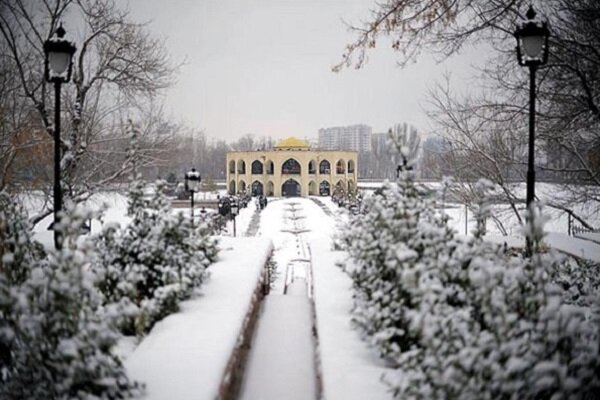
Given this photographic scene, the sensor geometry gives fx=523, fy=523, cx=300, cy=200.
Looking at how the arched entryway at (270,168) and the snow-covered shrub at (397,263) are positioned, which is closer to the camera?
the snow-covered shrub at (397,263)

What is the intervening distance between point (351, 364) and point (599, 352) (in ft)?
6.15

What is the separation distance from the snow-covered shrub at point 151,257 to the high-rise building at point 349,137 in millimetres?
133092

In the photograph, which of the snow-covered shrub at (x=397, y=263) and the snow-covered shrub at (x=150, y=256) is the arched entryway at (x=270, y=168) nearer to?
the snow-covered shrub at (x=150, y=256)

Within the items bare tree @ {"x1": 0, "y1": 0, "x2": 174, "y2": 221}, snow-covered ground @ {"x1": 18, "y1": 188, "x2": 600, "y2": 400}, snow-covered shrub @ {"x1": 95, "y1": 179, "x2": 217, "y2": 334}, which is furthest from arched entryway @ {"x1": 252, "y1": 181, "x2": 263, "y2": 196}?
snow-covered shrub @ {"x1": 95, "y1": 179, "x2": 217, "y2": 334}

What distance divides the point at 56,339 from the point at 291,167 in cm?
6080

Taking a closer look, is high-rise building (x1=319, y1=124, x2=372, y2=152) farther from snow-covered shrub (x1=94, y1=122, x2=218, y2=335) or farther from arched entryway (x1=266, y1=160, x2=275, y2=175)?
snow-covered shrub (x1=94, y1=122, x2=218, y2=335)

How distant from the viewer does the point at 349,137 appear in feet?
484

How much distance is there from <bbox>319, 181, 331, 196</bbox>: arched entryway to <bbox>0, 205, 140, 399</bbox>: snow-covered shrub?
196 ft

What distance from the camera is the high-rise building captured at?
143 metres

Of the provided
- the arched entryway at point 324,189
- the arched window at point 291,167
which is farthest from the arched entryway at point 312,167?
the arched entryway at point 324,189

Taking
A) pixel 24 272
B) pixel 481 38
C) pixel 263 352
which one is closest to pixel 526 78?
pixel 481 38

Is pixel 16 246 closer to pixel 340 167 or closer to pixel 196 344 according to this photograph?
pixel 196 344

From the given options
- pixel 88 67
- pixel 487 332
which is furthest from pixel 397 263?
pixel 88 67

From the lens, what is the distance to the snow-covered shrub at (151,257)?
5.28 metres
